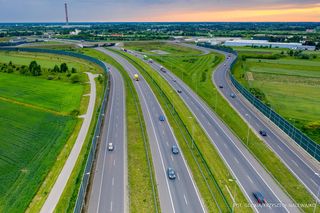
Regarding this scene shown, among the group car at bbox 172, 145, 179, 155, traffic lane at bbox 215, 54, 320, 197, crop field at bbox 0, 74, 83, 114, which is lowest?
traffic lane at bbox 215, 54, 320, 197

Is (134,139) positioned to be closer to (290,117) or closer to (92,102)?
(92,102)

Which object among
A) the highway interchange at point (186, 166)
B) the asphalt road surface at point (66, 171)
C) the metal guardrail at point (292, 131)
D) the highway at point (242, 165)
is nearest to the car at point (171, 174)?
the highway interchange at point (186, 166)

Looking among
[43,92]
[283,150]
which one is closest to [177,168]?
[283,150]

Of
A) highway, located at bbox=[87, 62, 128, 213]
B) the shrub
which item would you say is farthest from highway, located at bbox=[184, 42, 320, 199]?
the shrub

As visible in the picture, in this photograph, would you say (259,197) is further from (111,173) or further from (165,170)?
(111,173)

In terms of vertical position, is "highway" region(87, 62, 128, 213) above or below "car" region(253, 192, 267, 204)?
above

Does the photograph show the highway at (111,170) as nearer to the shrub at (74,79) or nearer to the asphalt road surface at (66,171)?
the asphalt road surface at (66,171)

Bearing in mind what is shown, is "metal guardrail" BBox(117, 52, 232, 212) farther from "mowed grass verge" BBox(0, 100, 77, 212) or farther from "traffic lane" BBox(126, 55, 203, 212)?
"mowed grass verge" BBox(0, 100, 77, 212)
